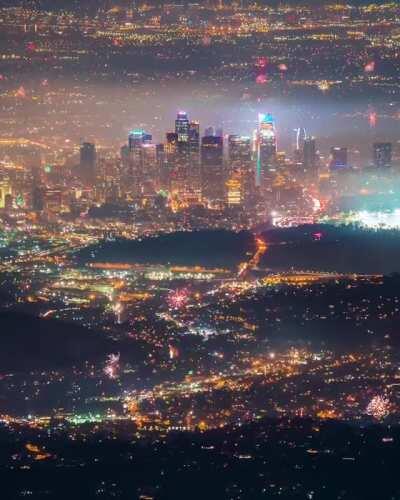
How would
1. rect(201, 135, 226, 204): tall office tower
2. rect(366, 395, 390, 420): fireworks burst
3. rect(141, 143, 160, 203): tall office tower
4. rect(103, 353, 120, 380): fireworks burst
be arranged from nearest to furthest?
rect(366, 395, 390, 420): fireworks burst
rect(103, 353, 120, 380): fireworks burst
rect(201, 135, 226, 204): tall office tower
rect(141, 143, 160, 203): tall office tower

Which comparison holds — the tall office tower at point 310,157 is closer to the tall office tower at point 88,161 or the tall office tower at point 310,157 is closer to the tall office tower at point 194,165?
the tall office tower at point 194,165

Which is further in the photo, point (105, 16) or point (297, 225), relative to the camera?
point (297, 225)

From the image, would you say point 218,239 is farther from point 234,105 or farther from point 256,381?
point 256,381

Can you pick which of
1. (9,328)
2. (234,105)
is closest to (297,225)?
(234,105)

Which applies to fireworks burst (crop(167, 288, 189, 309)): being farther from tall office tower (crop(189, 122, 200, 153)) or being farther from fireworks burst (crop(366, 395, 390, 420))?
tall office tower (crop(189, 122, 200, 153))

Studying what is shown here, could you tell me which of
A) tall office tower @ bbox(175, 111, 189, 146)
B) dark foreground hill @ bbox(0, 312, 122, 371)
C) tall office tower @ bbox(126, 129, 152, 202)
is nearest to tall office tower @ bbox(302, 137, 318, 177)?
tall office tower @ bbox(175, 111, 189, 146)

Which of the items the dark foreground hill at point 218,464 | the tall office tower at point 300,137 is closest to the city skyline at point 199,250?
the dark foreground hill at point 218,464
